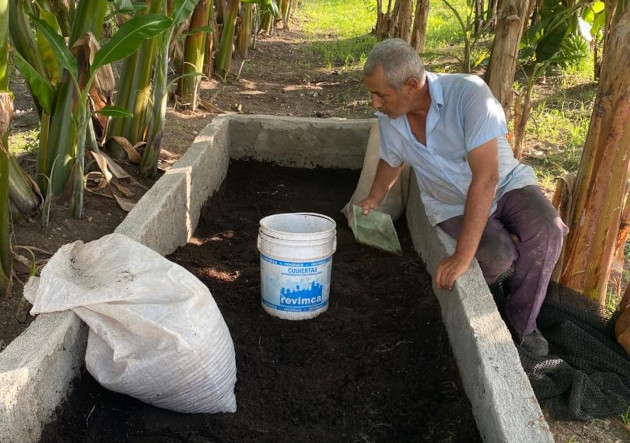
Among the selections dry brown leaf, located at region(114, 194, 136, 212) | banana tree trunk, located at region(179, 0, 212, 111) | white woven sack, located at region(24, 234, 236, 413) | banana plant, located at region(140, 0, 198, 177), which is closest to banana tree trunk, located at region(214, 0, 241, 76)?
banana tree trunk, located at region(179, 0, 212, 111)

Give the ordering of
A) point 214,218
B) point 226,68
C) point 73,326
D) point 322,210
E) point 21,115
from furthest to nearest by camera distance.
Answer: point 226,68, point 21,115, point 322,210, point 214,218, point 73,326

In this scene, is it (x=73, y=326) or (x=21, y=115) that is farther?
(x=21, y=115)

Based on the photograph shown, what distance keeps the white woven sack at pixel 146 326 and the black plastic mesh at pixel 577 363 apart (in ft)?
4.07

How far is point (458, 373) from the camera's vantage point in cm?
242

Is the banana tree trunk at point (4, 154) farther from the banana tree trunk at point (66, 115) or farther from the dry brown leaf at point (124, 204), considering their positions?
the dry brown leaf at point (124, 204)

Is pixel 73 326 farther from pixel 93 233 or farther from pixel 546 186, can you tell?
pixel 546 186

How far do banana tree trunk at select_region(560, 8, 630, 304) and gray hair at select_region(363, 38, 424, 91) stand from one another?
82cm

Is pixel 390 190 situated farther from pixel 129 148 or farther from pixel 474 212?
pixel 129 148

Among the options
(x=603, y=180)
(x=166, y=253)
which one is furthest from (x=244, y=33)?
(x=603, y=180)

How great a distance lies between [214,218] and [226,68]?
3.44m

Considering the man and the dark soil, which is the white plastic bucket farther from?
the man

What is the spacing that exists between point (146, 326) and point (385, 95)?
1.33 m

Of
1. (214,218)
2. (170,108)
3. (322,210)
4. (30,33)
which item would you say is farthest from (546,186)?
(30,33)

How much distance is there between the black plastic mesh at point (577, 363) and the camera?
2512mm
